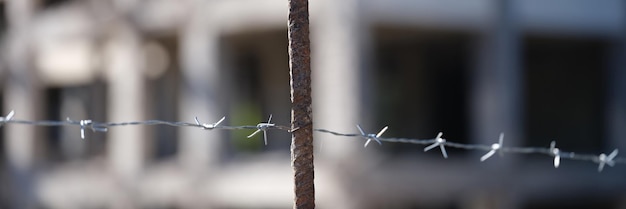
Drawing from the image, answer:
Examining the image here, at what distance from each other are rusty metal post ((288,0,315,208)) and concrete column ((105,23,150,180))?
11.9 m

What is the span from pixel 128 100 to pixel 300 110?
40.5 feet

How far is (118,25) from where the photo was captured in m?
15.1

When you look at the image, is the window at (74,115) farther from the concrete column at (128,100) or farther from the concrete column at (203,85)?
the concrete column at (203,85)

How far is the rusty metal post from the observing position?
9.87 ft

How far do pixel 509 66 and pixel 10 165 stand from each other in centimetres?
897

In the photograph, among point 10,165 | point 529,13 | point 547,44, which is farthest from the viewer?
point 10,165

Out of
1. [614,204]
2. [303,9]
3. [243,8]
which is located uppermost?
[243,8]

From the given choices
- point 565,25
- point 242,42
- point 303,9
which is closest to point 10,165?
point 242,42

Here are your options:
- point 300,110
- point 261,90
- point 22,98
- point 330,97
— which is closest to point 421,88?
point 261,90

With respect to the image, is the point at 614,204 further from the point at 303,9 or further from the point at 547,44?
the point at 303,9

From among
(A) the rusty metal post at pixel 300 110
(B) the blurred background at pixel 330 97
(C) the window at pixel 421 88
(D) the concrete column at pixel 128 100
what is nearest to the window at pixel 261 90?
(B) the blurred background at pixel 330 97

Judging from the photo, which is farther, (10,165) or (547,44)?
(10,165)

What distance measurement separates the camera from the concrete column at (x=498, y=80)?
13023mm

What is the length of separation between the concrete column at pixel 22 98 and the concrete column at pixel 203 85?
4520 mm
